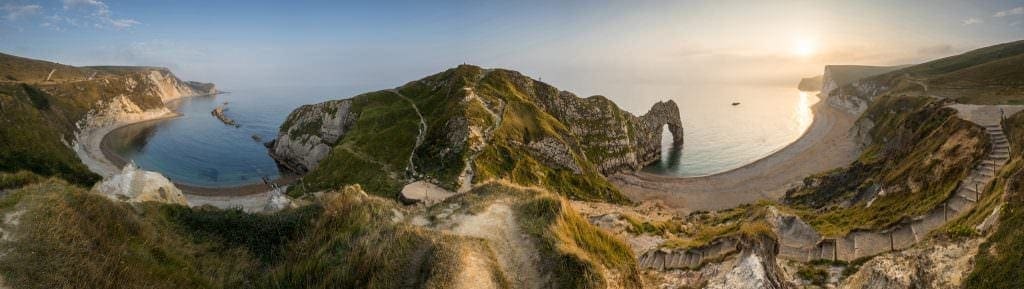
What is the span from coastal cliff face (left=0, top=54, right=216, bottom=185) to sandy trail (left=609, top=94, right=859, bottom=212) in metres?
84.9

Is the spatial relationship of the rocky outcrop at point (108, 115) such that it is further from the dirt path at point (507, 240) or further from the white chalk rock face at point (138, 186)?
the dirt path at point (507, 240)

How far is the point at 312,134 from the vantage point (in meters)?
81.1

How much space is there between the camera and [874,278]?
45.8 ft

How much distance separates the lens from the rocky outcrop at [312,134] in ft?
256

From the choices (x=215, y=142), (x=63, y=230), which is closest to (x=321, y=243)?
(x=63, y=230)

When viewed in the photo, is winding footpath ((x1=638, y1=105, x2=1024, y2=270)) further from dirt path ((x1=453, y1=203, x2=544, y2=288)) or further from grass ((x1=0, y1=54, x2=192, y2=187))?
grass ((x1=0, y1=54, x2=192, y2=187))

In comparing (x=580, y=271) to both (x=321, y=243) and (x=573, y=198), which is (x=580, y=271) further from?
(x=573, y=198)

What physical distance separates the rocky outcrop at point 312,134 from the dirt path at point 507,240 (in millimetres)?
65824

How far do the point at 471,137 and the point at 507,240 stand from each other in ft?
Answer: 130

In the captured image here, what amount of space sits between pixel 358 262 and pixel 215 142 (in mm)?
123495

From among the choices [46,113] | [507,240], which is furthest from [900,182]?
[46,113]

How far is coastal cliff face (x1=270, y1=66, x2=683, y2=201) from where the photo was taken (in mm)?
52625

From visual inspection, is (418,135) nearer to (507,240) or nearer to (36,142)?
(507,240)

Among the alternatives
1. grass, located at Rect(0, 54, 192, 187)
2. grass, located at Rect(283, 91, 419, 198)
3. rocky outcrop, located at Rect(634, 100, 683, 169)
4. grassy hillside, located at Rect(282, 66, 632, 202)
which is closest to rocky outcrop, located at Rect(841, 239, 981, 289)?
grassy hillside, located at Rect(282, 66, 632, 202)
